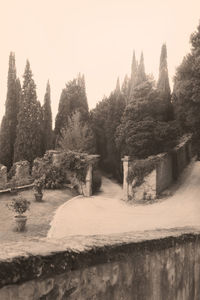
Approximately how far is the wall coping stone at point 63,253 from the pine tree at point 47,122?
31114 mm

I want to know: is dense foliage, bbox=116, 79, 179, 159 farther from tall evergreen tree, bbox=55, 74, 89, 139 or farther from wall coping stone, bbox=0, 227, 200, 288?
wall coping stone, bbox=0, 227, 200, 288

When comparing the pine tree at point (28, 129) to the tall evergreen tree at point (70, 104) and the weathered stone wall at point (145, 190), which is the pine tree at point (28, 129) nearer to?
the tall evergreen tree at point (70, 104)

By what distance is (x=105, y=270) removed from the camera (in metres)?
2.74

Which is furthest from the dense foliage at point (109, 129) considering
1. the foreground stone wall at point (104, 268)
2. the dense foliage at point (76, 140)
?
the foreground stone wall at point (104, 268)

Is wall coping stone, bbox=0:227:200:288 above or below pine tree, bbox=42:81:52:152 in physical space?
below

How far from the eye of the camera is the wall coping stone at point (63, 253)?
6.98ft

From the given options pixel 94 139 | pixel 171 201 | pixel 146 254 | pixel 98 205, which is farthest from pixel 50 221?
pixel 94 139

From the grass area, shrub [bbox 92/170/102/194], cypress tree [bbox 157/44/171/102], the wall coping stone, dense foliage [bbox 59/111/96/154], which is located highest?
cypress tree [bbox 157/44/171/102]

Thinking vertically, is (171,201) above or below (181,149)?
below

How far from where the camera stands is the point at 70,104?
118 feet

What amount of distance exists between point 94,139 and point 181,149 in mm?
9989

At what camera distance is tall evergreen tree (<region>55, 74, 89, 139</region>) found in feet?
114

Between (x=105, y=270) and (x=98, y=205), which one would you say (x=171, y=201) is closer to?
(x=98, y=205)

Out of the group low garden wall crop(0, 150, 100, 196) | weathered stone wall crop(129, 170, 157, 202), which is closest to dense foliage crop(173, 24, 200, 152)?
weathered stone wall crop(129, 170, 157, 202)
